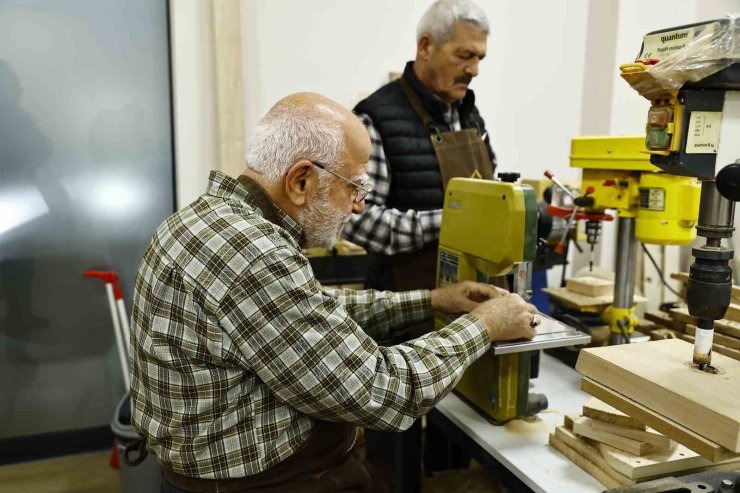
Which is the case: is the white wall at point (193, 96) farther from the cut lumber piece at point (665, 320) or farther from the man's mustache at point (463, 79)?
the cut lumber piece at point (665, 320)

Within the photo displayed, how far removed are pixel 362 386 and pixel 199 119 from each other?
2.16 m

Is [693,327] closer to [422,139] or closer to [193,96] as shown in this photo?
[422,139]

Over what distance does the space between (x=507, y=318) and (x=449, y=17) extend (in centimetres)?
108

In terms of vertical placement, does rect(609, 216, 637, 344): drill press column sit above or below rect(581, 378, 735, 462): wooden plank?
above

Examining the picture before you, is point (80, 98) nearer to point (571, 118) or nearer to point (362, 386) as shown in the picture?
point (362, 386)

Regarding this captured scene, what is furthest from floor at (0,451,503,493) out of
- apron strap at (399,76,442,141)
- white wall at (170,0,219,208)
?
apron strap at (399,76,442,141)

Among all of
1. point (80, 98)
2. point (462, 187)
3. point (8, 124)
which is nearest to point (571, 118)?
point (462, 187)

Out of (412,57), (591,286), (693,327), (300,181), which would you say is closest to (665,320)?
(693,327)

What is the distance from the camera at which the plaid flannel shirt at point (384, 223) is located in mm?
1868

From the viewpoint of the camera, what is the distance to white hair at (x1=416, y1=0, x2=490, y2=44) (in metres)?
1.95

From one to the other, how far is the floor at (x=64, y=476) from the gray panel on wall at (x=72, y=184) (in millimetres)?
158

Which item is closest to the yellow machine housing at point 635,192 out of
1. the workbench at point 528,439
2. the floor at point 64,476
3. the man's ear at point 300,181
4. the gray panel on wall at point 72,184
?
the workbench at point 528,439

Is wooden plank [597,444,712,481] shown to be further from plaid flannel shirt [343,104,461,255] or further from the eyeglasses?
plaid flannel shirt [343,104,461,255]

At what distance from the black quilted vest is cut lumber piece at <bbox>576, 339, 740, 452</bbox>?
2.99ft
